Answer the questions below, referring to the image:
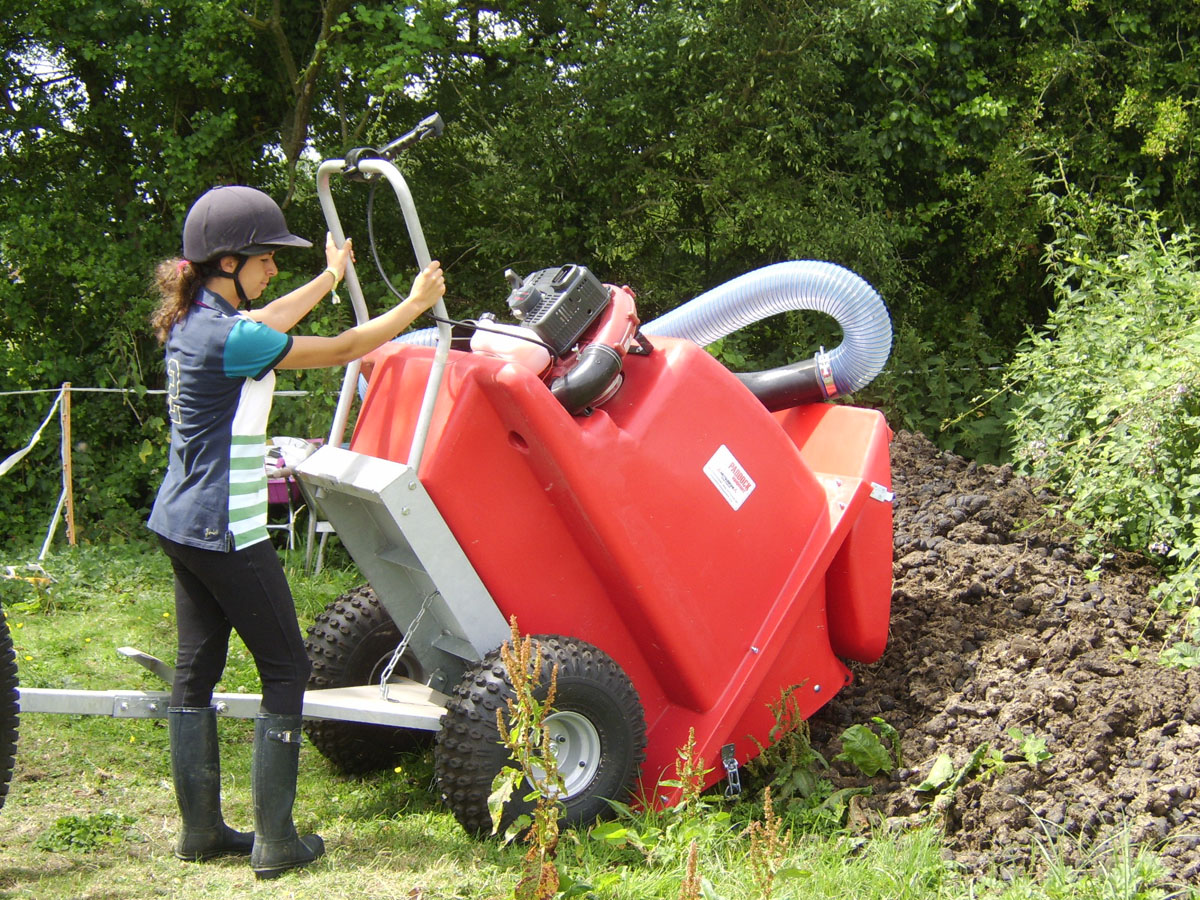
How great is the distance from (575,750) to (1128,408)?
264cm

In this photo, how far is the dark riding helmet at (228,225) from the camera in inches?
103

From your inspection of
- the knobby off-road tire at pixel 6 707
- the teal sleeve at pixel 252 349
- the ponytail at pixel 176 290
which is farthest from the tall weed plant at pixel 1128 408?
the knobby off-road tire at pixel 6 707

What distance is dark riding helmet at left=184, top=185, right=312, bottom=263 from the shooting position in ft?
8.61

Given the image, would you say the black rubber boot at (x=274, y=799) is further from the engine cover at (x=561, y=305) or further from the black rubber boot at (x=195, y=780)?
the engine cover at (x=561, y=305)

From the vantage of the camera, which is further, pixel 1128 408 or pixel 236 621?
pixel 1128 408

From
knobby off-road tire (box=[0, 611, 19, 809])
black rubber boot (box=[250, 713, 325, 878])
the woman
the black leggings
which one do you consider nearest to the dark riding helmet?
the woman

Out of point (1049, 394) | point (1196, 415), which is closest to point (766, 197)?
point (1049, 394)

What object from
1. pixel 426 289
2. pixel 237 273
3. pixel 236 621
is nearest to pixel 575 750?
pixel 236 621

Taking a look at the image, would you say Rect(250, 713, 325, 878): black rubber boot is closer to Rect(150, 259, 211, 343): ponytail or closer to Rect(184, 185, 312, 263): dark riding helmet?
Rect(150, 259, 211, 343): ponytail

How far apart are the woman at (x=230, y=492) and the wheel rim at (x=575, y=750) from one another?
64 centimetres

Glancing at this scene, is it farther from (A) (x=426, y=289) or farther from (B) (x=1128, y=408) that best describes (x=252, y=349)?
(B) (x=1128, y=408)

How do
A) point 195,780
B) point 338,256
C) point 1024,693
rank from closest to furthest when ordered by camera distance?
1. point 195,780
2. point 338,256
3. point 1024,693

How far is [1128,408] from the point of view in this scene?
4.28m

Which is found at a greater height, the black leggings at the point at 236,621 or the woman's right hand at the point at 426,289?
the woman's right hand at the point at 426,289
